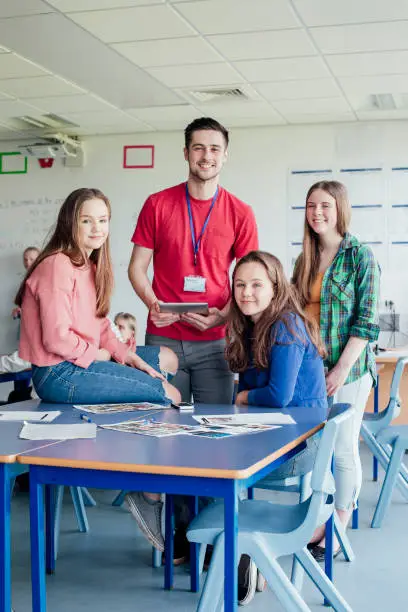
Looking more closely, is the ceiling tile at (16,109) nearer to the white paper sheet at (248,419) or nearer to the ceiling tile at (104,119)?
the ceiling tile at (104,119)

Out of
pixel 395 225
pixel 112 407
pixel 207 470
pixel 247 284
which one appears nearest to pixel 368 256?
pixel 247 284

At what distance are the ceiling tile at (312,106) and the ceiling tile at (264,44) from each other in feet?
4.03

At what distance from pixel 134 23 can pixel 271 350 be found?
2.69 metres

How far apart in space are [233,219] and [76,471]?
179 centimetres

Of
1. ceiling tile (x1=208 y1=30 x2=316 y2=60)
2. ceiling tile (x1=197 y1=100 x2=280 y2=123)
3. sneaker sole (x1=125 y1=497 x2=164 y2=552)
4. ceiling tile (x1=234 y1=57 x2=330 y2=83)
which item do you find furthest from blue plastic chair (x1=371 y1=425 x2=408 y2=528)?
ceiling tile (x1=197 y1=100 x2=280 y2=123)

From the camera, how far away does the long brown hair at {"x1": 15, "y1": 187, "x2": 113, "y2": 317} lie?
2906 millimetres

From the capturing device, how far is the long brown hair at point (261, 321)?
2795 millimetres

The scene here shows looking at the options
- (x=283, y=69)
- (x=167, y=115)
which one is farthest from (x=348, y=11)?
(x=167, y=115)

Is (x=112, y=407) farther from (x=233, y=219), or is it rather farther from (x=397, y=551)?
(x=397, y=551)

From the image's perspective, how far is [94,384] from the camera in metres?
2.85

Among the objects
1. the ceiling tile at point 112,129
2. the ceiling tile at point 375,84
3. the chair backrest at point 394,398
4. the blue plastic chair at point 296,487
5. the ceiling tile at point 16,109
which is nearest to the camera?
the blue plastic chair at point 296,487

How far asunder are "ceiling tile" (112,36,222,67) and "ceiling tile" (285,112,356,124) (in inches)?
70.1

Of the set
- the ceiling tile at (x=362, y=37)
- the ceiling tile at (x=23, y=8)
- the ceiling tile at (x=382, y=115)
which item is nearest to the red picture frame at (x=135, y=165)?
the ceiling tile at (x=382, y=115)

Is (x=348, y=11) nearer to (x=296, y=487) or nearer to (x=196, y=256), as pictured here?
(x=196, y=256)
